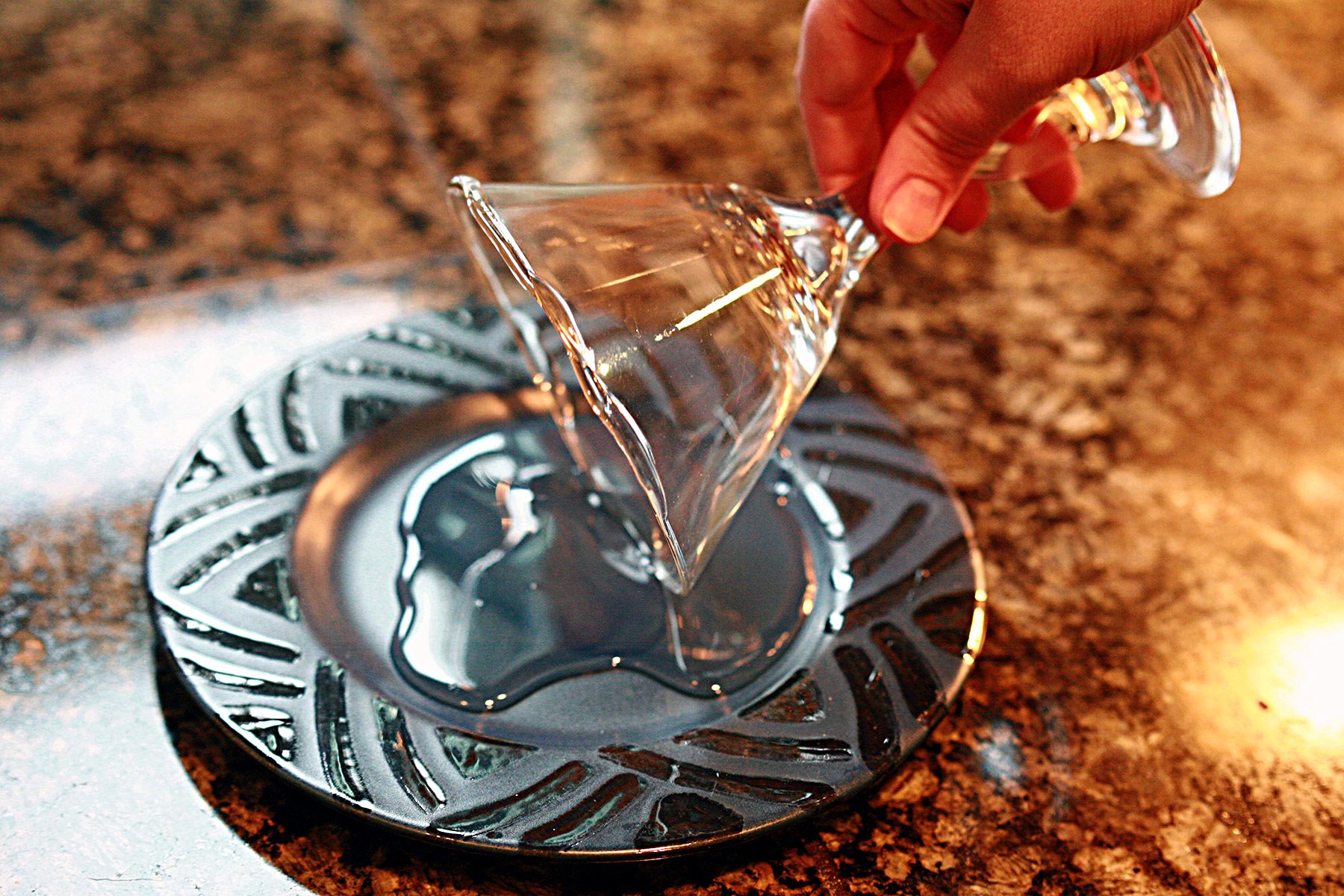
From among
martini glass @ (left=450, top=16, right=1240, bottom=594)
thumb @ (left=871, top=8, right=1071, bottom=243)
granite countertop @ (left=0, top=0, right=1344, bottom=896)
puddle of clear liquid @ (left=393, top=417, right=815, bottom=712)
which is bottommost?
granite countertop @ (left=0, top=0, right=1344, bottom=896)

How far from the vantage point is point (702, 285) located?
472mm

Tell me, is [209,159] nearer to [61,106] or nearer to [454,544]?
[61,106]

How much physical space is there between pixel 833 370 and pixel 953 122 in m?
0.22

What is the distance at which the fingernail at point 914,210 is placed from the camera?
1.68 feet

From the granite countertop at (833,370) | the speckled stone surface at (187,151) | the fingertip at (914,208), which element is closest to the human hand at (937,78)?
the fingertip at (914,208)

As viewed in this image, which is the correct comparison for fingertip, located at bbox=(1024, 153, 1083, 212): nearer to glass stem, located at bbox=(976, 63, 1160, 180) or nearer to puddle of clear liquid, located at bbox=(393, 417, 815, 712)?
glass stem, located at bbox=(976, 63, 1160, 180)

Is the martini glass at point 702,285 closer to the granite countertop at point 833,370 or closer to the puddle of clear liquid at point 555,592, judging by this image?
the puddle of clear liquid at point 555,592

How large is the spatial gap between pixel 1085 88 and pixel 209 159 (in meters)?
0.57

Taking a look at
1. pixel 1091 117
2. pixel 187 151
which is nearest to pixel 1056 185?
pixel 1091 117

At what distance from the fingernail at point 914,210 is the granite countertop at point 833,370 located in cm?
17

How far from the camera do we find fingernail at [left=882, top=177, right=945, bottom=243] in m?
0.51

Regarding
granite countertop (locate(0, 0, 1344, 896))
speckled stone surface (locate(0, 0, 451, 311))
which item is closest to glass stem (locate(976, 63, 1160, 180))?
granite countertop (locate(0, 0, 1344, 896))

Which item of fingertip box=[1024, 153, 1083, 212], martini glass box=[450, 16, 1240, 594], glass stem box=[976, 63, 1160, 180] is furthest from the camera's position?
fingertip box=[1024, 153, 1083, 212]

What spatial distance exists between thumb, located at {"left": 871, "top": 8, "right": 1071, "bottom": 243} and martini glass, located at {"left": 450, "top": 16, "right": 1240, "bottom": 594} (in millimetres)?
27
